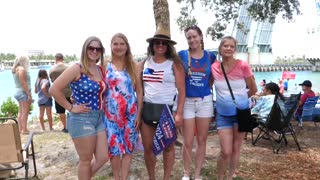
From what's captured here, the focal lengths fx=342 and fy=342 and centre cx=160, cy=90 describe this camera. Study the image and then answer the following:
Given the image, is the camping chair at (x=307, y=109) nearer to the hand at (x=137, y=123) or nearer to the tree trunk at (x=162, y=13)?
the tree trunk at (x=162, y=13)

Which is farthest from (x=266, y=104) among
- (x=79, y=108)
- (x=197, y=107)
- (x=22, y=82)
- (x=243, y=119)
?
(x=22, y=82)

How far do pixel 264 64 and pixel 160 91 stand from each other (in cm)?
10610

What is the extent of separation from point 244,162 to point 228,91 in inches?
68.2

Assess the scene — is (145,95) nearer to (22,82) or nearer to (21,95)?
(22,82)

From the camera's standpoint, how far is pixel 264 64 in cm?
10425

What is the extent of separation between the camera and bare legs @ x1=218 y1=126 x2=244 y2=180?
3.55 metres

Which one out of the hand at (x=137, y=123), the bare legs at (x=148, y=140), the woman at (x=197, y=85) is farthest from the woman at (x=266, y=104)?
the hand at (x=137, y=123)

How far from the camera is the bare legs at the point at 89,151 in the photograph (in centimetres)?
309

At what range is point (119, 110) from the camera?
126 inches

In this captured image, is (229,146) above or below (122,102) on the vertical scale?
below

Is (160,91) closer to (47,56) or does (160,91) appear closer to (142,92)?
(142,92)

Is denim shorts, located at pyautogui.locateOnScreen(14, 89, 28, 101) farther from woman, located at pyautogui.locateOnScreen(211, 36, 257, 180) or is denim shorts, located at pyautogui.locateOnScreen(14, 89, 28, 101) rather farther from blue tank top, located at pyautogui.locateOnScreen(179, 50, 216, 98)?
woman, located at pyautogui.locateOnScreen(211, 36, 257, 180)

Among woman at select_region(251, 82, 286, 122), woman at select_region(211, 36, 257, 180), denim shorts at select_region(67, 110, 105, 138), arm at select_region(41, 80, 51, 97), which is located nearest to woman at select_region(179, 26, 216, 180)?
woman at select_region(211, 36, 257, 180)

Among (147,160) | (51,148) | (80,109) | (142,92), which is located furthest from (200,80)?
(51,148)
